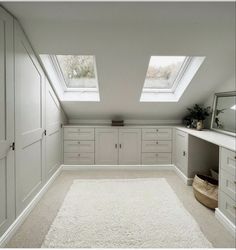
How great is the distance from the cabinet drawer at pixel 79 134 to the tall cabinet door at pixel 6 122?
179cm

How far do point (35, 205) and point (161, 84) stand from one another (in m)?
2.54

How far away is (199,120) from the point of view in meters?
3.14

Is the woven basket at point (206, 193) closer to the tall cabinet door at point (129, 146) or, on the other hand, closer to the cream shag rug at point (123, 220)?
the cream shag rug at point (123, 220)

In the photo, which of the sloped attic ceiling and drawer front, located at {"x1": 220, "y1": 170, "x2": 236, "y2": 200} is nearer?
the sloped attic ceiling

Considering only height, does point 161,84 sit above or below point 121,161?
above

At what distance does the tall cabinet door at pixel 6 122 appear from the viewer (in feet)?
5.15

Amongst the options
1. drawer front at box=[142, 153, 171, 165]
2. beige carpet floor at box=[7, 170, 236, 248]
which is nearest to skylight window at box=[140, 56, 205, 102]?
drawer front at box=[142, 153, 171, 165]

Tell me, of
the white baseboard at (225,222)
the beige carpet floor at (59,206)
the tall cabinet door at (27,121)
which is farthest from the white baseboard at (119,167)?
the white baseboard at (225,222)

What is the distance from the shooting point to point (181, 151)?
3.20 metres

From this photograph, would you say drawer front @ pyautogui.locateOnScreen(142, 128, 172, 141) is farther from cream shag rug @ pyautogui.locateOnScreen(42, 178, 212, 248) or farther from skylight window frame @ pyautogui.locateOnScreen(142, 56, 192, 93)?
cream shag rug @ pyautogui.locateOnScreen(42, 178, 212, 248)

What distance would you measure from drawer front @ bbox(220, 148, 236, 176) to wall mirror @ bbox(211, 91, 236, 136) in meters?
0.66

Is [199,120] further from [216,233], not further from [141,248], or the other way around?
[141,248]

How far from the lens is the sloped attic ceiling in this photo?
1612mm

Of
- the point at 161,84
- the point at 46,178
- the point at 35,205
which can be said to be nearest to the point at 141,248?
the point at 35,205
